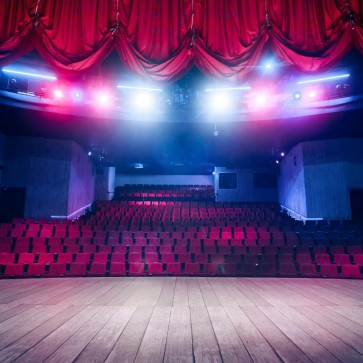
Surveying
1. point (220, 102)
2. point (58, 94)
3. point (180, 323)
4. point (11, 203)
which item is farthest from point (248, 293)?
point (11, 203)

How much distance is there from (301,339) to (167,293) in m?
1.51

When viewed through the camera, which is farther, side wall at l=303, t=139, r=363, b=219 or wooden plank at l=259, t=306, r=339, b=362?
side wall at l=303, t=139, r=363, b=219

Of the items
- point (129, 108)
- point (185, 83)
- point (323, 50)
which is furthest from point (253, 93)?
point (323, 50)

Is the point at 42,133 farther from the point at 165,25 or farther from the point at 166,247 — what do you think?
the point at 165,25

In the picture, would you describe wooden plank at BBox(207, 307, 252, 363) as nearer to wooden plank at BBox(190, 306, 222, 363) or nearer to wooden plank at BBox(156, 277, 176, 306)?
wooden plank at BBox(190, 306, 222, 363)

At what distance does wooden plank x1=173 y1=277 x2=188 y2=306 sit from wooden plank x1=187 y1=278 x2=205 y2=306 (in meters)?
0.04

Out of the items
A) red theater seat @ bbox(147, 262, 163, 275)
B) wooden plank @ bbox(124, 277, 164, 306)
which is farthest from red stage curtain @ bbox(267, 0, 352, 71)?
red theater seat @ bbox(147, 262, 163, 275)

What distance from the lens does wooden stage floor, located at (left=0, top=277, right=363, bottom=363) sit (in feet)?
4.49

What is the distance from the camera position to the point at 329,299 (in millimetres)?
2543

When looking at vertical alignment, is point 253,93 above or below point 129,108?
above

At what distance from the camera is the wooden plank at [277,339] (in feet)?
4.40

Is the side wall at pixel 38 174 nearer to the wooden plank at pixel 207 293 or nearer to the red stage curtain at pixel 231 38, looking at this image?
the wooden plank at pixel 207 293

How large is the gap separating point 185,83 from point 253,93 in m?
1.60

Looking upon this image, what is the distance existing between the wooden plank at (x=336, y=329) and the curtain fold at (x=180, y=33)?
82.1 inches
